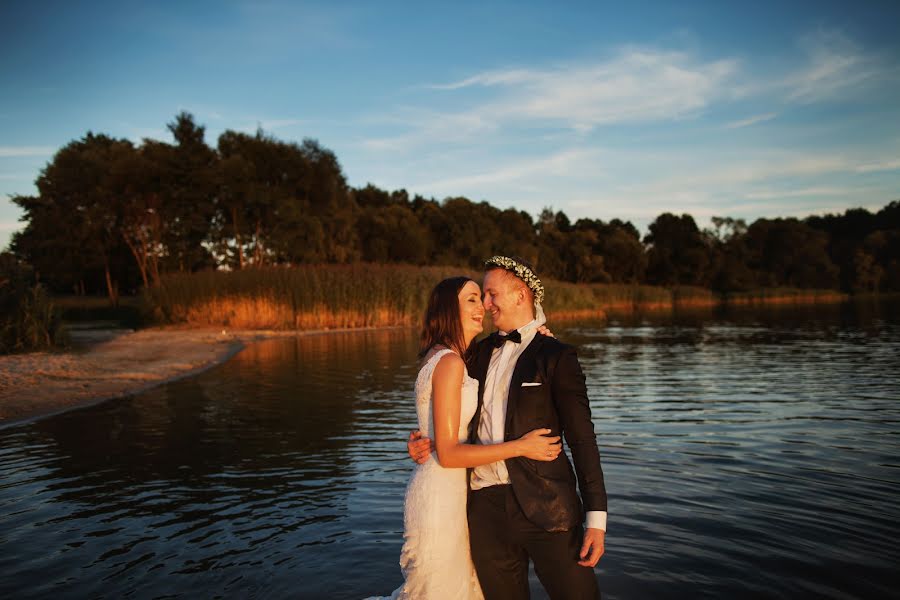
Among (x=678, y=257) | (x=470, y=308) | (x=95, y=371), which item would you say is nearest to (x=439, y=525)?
(x=470, y=308)

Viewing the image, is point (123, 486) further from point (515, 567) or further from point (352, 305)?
point (352, 305)

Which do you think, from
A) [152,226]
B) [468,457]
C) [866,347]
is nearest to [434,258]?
[152,226]

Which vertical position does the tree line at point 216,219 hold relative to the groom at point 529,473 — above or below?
above

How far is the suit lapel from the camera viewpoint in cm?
291

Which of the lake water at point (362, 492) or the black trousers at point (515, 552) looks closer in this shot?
the black trousers at point (515, 552)

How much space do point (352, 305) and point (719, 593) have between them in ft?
86.8

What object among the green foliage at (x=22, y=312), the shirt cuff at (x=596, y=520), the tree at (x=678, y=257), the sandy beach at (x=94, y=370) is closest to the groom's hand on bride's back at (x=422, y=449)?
the shirt cuff at (x=596, y=520)

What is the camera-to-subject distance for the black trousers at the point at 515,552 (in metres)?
2.86

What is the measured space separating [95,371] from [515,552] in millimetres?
13659

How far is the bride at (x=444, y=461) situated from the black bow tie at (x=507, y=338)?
0.57ft

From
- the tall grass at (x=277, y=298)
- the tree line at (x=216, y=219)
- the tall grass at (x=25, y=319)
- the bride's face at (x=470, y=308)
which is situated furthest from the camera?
the tree line at (x=216, y=219)

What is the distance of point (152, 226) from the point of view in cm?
3800

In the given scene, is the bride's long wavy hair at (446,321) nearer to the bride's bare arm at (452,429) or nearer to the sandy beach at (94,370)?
the bride's bare arm at (452,429)

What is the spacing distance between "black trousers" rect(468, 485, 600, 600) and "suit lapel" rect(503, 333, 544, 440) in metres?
0.33
